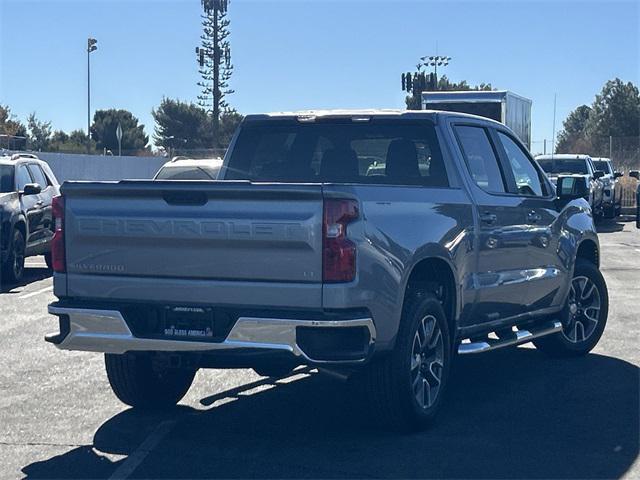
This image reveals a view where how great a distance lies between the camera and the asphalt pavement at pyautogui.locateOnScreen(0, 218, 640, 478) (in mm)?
6473

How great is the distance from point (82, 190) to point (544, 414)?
335cm

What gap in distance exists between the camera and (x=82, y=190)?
7.01m

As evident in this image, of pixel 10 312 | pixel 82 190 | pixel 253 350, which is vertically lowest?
pixel 10 312

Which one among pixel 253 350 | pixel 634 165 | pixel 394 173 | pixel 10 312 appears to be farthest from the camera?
pixel 634 165

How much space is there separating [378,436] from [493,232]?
6.49 feet

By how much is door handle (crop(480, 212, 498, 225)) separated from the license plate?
2398mm

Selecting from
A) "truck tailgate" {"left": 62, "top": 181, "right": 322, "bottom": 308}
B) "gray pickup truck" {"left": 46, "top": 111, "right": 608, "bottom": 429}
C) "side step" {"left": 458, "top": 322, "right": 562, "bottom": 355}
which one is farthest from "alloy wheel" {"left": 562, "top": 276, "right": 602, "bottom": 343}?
"truck tailgate" {"left": 62, "top": 181, "right": 322, "bottom": 308}

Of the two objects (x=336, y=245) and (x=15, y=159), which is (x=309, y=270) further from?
(x=15, y=159)

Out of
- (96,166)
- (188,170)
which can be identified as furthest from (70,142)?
(188,170)

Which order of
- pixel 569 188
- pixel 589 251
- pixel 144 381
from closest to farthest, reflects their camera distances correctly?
pixel 144 381 < pixel 569 188 < pixel 589 251

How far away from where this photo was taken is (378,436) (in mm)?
7203

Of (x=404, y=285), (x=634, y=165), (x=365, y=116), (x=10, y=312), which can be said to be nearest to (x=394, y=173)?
(x=365, y=116)

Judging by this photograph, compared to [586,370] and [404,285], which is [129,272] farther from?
[586,370]

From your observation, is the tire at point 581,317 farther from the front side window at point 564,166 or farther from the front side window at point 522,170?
the front side window at point 564,166
